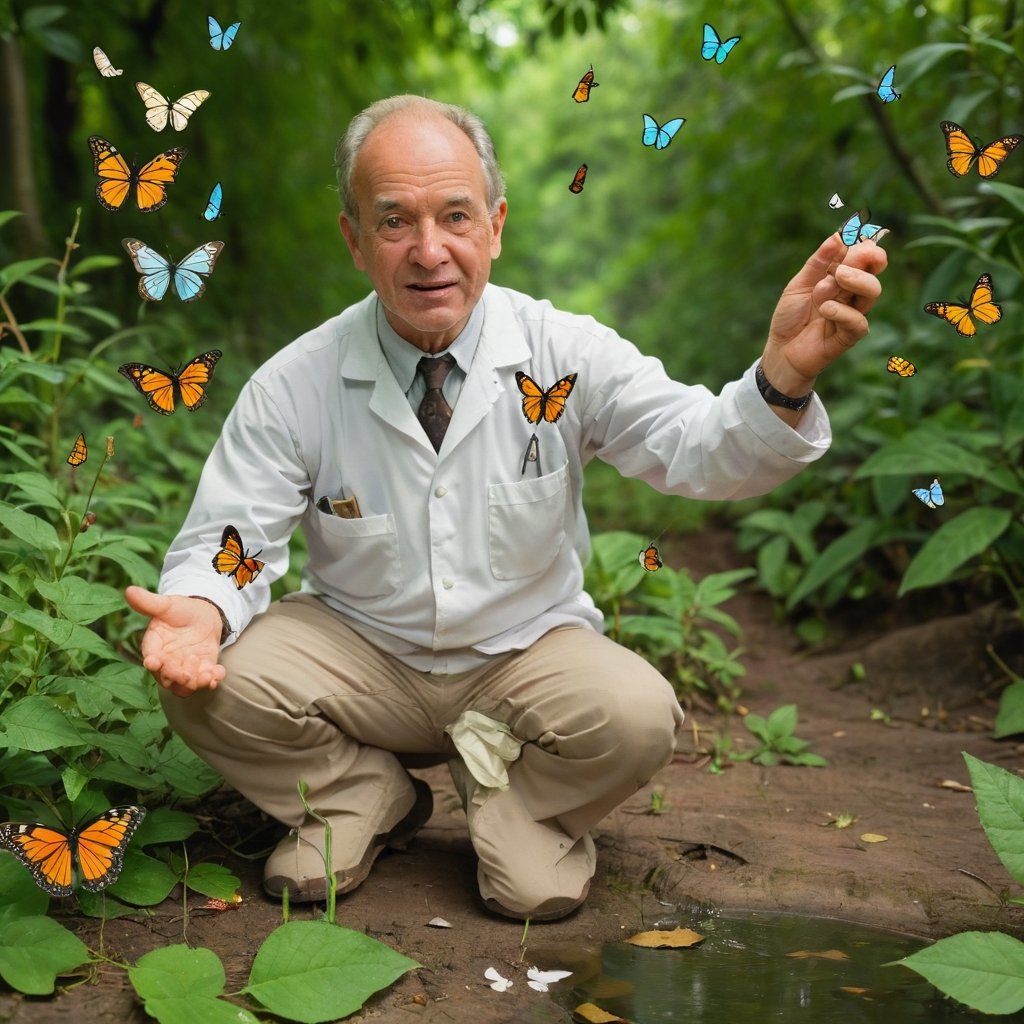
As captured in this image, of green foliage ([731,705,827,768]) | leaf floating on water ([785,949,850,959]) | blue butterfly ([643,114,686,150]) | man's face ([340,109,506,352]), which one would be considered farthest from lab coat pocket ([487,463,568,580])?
green foliage ([731,705,827,768])

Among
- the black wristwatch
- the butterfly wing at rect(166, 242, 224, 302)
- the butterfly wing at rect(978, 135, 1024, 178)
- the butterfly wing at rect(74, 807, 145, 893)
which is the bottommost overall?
the butterfly wing at rect(74, 807, 145, 893)

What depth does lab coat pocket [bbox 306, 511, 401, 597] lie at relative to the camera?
2.67m

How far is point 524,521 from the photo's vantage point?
270 centimetres

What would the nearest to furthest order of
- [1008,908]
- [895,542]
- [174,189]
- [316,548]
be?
[1008,908], [316,548], [895,542], [174,189]

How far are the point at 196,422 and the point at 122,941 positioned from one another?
292cm

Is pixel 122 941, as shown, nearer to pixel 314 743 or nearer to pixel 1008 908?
pixel 314 743

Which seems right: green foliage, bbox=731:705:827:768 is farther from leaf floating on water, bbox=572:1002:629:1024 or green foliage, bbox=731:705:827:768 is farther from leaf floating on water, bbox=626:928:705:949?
leaf floating on water, bbox=572:1002:629:1024

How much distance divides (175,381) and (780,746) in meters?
2.08

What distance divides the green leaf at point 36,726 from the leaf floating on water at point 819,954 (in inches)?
57.9

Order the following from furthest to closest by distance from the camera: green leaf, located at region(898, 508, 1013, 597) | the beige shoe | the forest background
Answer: green leaf, located at region(898, 508, 1013, 597) → the forest background → the beige shoe

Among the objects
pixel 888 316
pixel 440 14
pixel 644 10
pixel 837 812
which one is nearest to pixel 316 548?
pixel 837 812

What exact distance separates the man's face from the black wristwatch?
26.0 inches

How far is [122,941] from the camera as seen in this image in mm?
2322

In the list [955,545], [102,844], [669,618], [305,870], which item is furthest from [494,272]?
[102,844]
